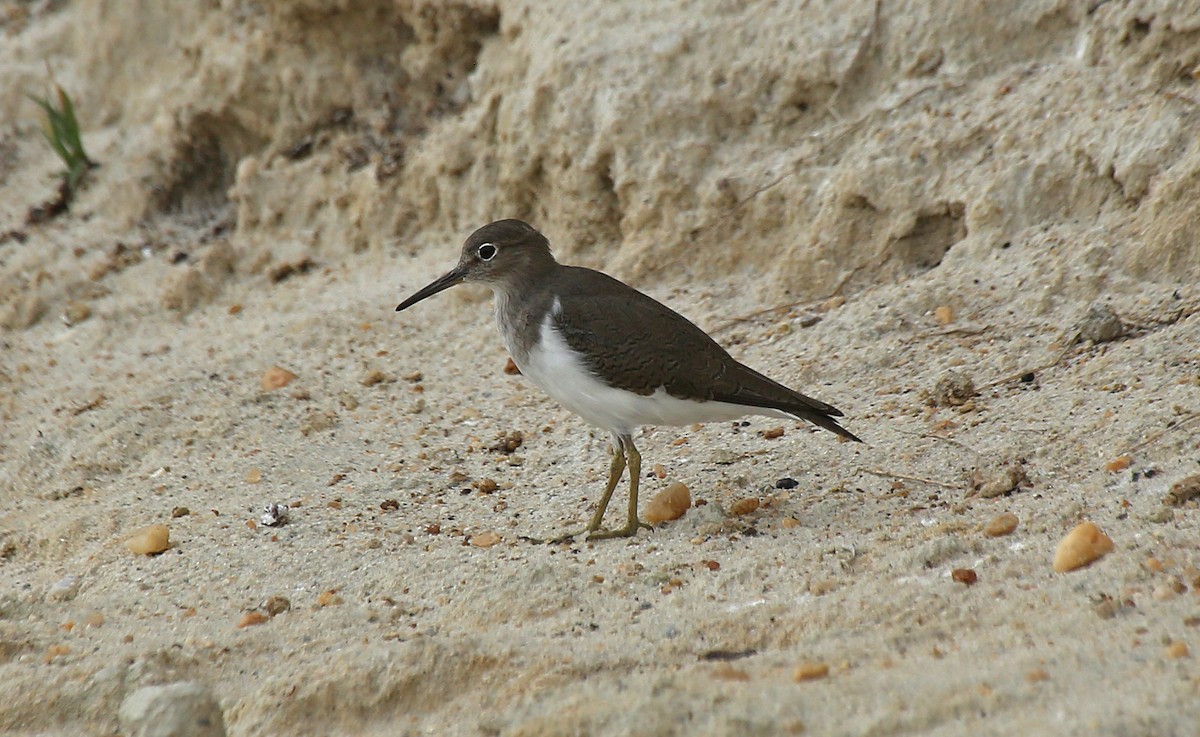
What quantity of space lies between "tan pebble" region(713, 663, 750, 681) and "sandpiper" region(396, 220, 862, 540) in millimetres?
1548

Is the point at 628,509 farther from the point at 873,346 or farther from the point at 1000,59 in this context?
the point at 1000,59

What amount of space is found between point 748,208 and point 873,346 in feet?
4.03

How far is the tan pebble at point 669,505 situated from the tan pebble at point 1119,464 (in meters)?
1.62

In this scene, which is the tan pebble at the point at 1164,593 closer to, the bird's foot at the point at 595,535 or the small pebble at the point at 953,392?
the small pebble at the point at 953,392

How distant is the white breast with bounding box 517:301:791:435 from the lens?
5.23 metres

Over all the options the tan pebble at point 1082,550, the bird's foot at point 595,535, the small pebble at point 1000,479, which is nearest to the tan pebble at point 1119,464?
the small pebble at point 1000,479

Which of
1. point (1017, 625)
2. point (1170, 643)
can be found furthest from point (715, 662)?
point (1170, 643)

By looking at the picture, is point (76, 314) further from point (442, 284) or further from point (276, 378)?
point (442, 284)

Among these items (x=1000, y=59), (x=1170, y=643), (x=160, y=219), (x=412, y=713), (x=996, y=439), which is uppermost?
(x=160, y=219)

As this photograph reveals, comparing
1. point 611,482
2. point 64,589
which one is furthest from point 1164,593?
point 64,589

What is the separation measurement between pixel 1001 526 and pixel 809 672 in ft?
4.11

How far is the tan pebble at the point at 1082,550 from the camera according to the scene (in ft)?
13.1

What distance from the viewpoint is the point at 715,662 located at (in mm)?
3785

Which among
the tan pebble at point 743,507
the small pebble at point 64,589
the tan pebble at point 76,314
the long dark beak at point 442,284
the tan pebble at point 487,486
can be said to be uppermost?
the tan pebble at point 76,314
